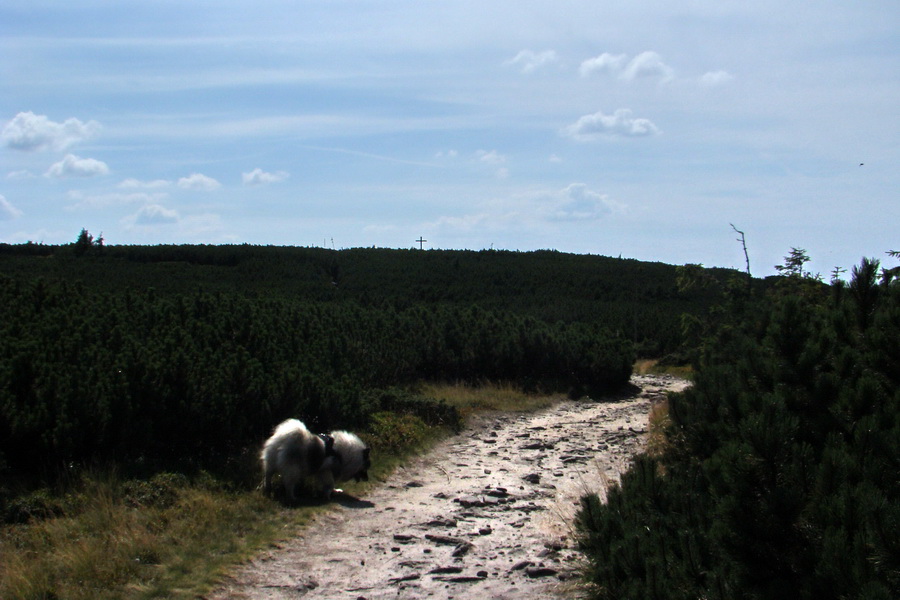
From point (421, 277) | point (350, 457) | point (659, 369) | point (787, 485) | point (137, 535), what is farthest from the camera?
point (421, 277)

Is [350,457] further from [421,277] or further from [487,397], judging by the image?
[421,277]

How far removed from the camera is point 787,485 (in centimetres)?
405

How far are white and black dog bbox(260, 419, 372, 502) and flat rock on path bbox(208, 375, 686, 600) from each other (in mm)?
484

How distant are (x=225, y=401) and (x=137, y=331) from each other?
214cm

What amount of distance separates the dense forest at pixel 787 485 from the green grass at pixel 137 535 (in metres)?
3.25

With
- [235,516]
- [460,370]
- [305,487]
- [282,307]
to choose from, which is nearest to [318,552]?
[235,516]

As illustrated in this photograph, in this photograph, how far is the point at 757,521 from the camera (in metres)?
4.07

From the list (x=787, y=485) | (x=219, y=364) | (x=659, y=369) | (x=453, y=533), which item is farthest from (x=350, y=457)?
(x=659, y=369)

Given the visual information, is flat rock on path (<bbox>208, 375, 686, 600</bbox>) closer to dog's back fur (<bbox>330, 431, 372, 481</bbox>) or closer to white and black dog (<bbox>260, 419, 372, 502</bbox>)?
dog's back fur (<bbox>330, 431, 372, 481</bbox>)

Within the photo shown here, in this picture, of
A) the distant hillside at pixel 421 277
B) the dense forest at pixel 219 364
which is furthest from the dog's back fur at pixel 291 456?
the distant hillside at pixel 421 277

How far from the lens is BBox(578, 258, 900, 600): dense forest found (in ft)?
12.2

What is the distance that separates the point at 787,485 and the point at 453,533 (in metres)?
4.34

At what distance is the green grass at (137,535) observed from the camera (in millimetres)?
5824

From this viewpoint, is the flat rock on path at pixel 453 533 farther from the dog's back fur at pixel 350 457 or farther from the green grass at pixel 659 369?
the green grass at pixel 659 369
